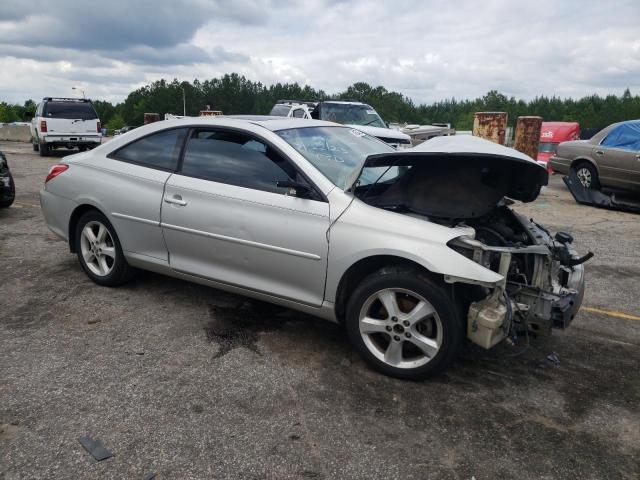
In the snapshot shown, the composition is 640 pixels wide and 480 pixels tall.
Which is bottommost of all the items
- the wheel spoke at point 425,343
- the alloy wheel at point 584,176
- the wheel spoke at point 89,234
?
the wheel spoke at point 425,343

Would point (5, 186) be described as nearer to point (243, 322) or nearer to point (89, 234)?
point (89, 234)

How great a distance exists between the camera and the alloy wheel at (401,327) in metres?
3.09

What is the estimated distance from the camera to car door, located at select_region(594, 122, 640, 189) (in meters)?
9.24

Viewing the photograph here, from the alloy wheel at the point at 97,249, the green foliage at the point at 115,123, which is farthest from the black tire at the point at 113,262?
the green foliage at the point at 115,123

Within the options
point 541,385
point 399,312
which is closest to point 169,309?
point 399,312

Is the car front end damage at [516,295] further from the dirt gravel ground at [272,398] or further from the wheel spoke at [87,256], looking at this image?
the wheel spoke at [87,256]

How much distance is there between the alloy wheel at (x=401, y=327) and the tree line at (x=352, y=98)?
72.0 meters

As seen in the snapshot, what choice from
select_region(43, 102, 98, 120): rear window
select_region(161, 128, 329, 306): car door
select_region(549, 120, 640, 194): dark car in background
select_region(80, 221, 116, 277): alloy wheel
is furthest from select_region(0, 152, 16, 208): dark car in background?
select_region(549, 120, 640, 194): dark car in background

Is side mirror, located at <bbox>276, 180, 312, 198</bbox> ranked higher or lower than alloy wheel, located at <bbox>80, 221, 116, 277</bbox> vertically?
higher

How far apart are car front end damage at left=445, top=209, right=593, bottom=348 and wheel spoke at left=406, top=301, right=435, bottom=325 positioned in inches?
8.7

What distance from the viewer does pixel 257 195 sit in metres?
3.60

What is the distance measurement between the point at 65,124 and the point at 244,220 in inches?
617

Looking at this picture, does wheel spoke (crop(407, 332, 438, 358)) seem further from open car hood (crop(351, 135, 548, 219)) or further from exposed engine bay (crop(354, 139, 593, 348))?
open car hood (crop(351, 135, 548, 219))

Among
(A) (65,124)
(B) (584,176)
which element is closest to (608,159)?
(B) (584,176)
